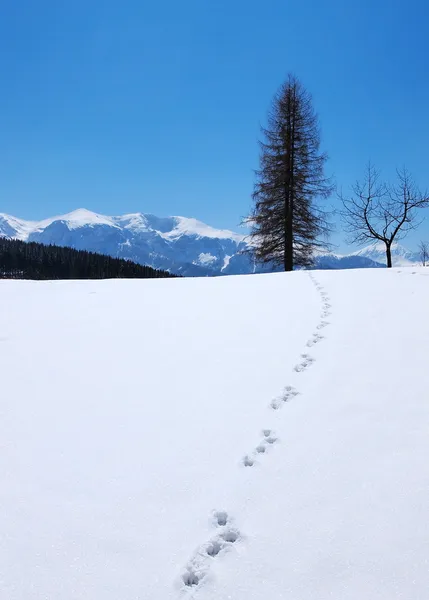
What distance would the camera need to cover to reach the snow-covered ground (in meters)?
1.55

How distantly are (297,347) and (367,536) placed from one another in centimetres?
280

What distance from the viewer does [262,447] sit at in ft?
8.10

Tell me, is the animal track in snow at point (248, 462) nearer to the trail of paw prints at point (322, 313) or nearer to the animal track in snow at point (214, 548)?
the animal track in snow at point (214, 548)

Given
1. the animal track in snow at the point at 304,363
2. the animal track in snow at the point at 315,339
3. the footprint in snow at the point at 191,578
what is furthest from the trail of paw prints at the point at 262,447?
the animal track in snow at the point at 315,339

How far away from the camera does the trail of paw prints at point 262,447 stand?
2328 millimetres

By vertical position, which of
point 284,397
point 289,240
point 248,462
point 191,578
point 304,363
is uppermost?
point 289,240

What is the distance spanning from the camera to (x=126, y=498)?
2.01 m

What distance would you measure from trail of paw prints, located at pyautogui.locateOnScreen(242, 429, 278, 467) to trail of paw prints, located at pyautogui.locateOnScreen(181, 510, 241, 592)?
46 centimetres

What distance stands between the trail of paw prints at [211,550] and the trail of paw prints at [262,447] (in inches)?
18.2

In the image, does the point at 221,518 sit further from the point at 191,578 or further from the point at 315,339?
the point at 315,339

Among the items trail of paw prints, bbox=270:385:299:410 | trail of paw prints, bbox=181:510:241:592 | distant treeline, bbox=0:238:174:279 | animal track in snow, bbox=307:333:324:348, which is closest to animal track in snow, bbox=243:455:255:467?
trail of paw prints, bbox=181:510:241:592

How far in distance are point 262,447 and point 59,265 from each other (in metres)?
99.9

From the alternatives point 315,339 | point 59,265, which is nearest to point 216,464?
point 315,339

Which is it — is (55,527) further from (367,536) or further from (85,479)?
(367,536)
